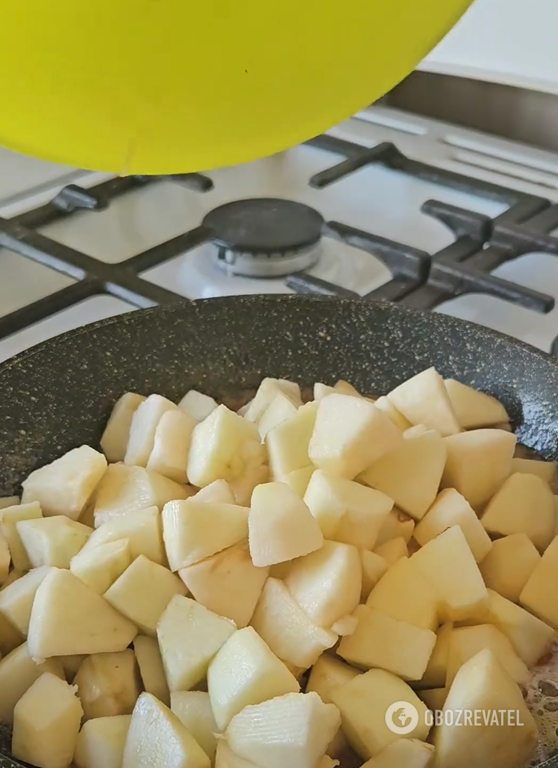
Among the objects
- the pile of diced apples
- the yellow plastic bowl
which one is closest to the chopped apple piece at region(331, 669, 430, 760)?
the pile of diced apples

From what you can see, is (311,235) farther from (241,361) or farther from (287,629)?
(287,629)

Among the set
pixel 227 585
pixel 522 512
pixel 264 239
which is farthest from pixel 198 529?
pixel 264 239

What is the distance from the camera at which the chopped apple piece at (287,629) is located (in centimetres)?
60

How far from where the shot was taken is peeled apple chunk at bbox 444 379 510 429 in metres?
0.78

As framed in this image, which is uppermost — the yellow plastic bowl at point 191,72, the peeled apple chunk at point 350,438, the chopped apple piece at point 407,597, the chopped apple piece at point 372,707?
the yellow plastic bowl at point 191,72

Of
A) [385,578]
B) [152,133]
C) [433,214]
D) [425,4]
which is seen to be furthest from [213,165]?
[433,214]

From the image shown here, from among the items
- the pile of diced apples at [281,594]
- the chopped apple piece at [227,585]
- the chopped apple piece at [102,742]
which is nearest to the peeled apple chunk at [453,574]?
the pile of diced apples at [281,594]

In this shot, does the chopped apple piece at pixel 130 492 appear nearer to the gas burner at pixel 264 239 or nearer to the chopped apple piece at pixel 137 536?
→ the chopped apple piece at pixel 137 536

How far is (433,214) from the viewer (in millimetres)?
1089

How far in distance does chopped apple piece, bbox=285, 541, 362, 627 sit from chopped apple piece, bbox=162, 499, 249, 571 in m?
0.05

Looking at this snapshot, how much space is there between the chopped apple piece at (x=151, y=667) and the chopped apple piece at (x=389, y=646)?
0.12m

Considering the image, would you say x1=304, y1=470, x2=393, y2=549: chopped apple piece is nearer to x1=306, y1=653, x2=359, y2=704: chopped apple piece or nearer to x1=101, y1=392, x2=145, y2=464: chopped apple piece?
x1=306, y1=653, x2=359, y2=704: chopped apple piece

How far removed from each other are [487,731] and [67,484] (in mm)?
356

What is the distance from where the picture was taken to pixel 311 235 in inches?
39.8
